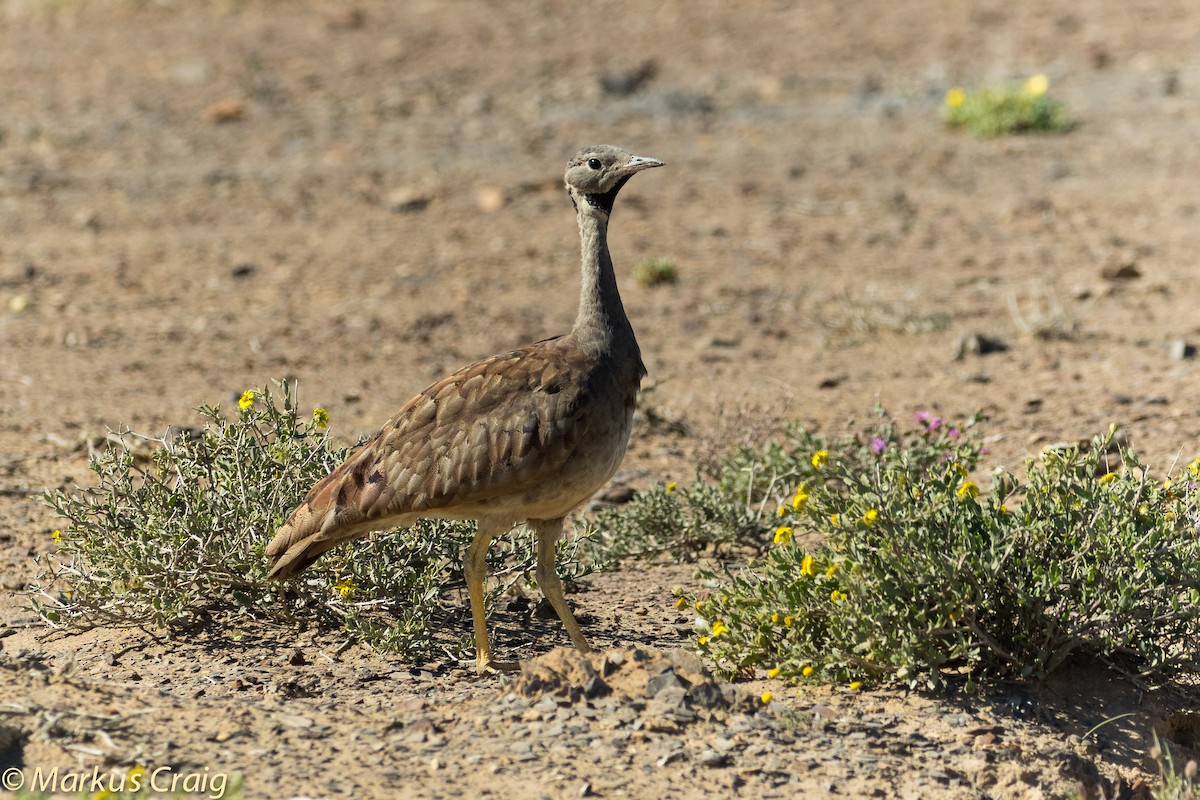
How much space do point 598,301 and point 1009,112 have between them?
32.0 feet

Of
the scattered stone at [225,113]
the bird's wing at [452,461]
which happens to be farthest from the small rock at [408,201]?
the bird's wing at [452,461]

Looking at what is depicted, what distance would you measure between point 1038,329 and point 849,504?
4717 millimetres

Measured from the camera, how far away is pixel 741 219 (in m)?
12.3

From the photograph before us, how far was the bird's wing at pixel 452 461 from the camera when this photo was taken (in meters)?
5.13

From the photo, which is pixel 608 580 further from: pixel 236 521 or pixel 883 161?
pixel 883 161

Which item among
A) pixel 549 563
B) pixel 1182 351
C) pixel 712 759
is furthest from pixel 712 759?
pixel 1182 351

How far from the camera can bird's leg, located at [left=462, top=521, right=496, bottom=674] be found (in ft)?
17.4

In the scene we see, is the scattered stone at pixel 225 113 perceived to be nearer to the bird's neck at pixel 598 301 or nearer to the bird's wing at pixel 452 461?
→ the bird's neck at pixel 598 301

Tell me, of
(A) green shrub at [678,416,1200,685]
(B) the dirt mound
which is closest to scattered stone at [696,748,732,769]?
(B) the dirt mound

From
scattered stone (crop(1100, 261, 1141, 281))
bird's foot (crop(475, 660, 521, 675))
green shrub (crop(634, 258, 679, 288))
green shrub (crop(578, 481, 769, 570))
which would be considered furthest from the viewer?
green shrub (crop(634, 258, 679, 288))

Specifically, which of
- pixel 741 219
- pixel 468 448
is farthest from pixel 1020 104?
pixel 468 448

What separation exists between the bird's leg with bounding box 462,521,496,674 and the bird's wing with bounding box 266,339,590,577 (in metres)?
0.22

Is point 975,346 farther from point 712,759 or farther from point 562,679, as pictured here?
point 712,759

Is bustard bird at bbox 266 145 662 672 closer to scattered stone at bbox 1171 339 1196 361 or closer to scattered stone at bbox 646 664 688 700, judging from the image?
scattered stone at bbox 646 664 688 700
